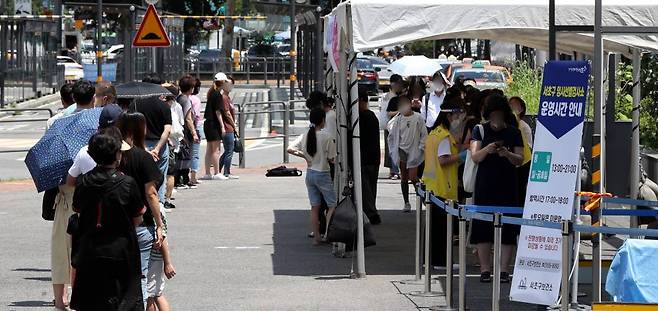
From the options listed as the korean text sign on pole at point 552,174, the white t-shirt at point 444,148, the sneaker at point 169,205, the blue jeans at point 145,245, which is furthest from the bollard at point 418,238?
the sneaker at point 169,205

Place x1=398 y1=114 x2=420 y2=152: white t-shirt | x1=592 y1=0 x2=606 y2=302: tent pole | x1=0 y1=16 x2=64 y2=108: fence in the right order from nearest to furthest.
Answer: x1=592 y1=0 x2=606 y2=302: tent pole, x1=398 y1=114 x2=420 y2=152: white t-shirt, x1=0 y1=16 x2=64 y2=108: fence

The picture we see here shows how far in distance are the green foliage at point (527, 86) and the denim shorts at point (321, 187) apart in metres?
8.01

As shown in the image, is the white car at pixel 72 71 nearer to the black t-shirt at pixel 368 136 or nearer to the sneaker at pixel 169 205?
the sneaker at pixel 169 205

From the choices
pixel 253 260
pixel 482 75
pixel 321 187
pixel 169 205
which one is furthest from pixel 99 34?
pixel 253 260

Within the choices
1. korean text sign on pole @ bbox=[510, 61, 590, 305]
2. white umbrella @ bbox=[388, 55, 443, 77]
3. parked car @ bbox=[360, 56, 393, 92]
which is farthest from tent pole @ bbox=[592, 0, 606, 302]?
parked car @ bbox=[360, 56, 393, 92]

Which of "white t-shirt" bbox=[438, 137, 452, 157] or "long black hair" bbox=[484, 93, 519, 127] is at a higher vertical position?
"long black hair" bbox=[484, 93, 519, 127]

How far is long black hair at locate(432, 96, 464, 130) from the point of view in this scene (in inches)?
502

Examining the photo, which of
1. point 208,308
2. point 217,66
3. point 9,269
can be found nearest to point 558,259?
point 208,308

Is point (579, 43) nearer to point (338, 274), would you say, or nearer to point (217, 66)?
point (338, 274)

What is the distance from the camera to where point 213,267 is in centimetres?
1306

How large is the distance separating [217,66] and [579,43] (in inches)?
2029

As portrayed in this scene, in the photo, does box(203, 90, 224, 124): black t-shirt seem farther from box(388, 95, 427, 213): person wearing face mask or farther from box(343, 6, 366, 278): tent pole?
box(343, 6, 366, 278): tent pole

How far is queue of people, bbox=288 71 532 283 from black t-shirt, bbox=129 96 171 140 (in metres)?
1.74

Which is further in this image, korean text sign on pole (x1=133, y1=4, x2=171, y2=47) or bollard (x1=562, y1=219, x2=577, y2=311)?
korean text sign on pole (x1=133, y1=4, x2=171, y2=47)
